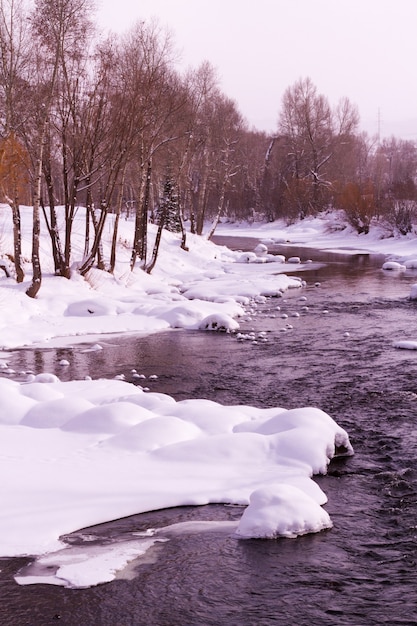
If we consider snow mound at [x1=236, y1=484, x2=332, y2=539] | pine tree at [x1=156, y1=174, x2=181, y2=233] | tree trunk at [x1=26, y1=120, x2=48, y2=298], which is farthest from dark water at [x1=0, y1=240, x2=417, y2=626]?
pine tree at [x1=156, y1=174, x2=181, y2=233]

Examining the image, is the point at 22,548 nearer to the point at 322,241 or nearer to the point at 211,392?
the point at 211,392

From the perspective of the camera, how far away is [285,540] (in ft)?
19.4

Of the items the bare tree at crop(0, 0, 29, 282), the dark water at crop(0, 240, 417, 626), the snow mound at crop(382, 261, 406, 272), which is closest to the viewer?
the dark water at crop(0, 240, 417, 626)

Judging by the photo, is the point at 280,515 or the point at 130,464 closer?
the point at 280,515

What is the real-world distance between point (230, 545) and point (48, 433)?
315 cm

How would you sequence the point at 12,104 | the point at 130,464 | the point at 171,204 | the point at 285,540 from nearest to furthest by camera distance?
the point at 285,540
the point at 130,464
the point at 12,104
the point at 171,204

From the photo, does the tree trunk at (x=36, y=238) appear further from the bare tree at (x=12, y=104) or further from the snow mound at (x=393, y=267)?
the snow mound at (x=393, y=267)

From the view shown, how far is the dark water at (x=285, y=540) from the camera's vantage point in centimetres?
486

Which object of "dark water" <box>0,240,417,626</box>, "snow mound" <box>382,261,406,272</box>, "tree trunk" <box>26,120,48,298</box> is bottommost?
"dark water" <box>0,240,417,626</box>

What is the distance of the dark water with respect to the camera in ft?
16.0

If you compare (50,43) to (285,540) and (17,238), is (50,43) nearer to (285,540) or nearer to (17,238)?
(17,238)

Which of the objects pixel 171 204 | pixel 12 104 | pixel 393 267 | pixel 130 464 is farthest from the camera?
pixel 171 204

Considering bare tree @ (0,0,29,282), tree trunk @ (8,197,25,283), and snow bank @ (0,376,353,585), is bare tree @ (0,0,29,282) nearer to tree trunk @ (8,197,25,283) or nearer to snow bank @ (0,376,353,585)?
tree trunk @ (8,197,25,283)

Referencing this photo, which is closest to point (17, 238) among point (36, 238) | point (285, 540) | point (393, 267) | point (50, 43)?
point (36, 238)
